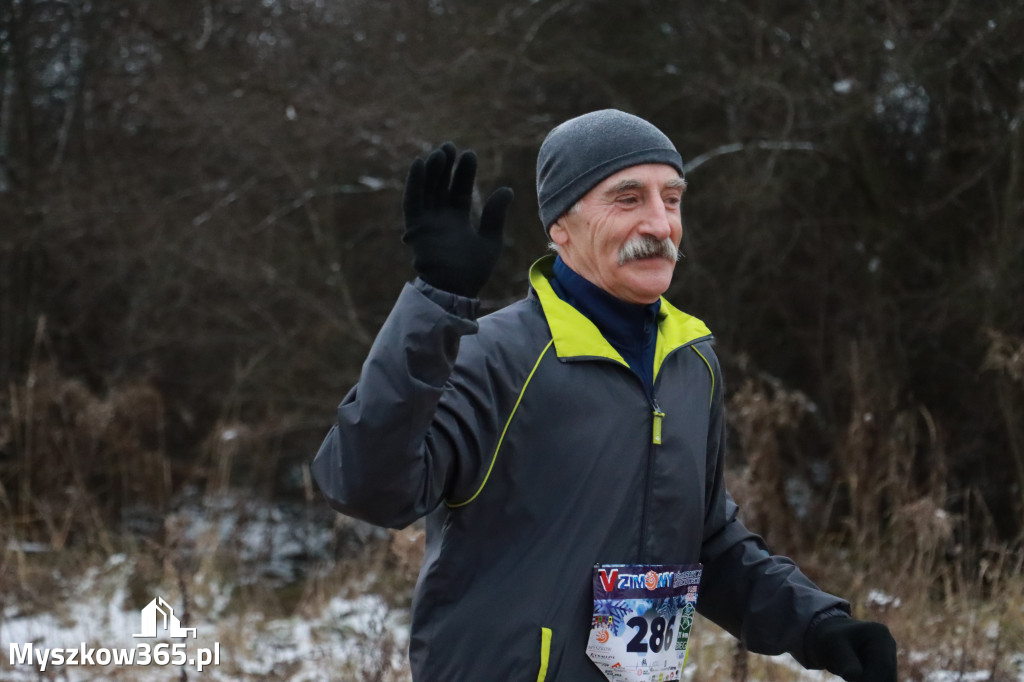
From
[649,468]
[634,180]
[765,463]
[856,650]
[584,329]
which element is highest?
[634,180]

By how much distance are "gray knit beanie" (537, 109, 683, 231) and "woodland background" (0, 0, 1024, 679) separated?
325 centimetres

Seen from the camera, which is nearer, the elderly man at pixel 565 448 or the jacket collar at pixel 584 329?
the elderly man at pixel 565 448

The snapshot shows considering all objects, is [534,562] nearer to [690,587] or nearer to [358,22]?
[690,587]

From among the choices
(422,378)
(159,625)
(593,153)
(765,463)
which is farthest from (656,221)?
(159,625)

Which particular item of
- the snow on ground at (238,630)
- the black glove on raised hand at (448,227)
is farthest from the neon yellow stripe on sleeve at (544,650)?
the snow on ground at (238,630)

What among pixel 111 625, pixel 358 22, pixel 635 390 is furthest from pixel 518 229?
pixel 635 390

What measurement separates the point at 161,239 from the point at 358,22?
208 cm

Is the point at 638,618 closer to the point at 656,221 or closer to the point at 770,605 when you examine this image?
the point at 770,605

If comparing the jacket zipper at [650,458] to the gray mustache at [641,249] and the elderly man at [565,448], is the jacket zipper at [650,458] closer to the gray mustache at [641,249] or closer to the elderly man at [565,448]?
the elderly man at [565,448]

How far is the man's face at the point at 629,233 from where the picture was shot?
2082 millimetres

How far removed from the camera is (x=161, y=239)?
7820mm

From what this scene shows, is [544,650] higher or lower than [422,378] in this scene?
lower

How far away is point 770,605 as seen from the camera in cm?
219

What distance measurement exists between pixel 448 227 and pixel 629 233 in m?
0.46
